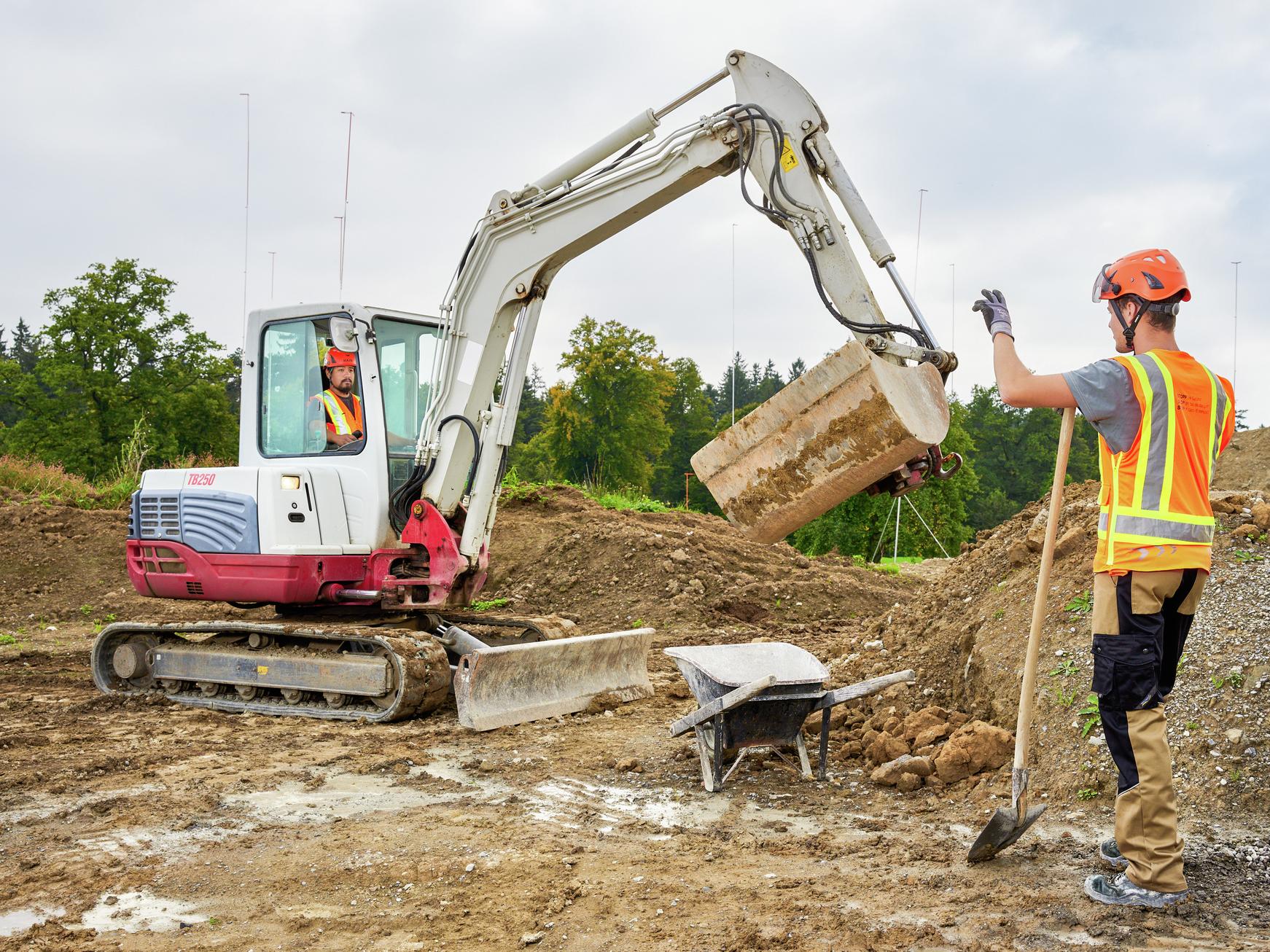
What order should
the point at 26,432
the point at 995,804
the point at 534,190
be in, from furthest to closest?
the point at 26,432, the point at 534,190, the point at 995,804

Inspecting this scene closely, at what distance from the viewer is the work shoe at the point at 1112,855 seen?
3918mm

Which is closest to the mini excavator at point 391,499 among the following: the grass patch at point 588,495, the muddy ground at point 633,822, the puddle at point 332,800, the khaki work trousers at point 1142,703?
the muddy ground at point 633,822

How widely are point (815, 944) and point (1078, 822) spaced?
1666mm

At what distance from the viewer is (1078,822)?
4438mm

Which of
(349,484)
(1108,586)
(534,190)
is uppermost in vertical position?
(534,190)

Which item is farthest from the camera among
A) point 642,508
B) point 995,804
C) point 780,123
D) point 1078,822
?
point 642,508

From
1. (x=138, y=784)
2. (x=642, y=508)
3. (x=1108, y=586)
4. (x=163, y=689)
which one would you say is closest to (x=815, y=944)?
(x=1108, y=586)

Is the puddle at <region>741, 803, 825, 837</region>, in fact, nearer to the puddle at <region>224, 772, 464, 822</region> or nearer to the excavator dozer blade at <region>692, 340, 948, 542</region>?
the excavator dozer blade at <region>692, 340, 948, 542</region>

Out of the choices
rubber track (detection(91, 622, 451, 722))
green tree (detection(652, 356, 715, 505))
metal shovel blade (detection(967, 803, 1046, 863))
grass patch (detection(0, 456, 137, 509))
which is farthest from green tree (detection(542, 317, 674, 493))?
metal shovel blade (detection(967, 803, 1046, 863))

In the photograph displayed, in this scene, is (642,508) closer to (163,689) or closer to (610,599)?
(610,599)

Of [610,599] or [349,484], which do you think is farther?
[610,599]

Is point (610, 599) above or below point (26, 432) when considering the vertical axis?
below

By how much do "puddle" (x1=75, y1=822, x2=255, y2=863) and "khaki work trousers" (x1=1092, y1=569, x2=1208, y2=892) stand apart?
3.64 m

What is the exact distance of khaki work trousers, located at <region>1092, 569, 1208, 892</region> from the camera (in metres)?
3.57
